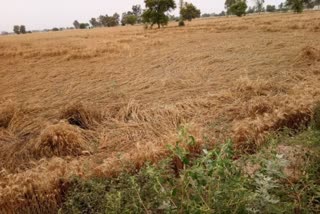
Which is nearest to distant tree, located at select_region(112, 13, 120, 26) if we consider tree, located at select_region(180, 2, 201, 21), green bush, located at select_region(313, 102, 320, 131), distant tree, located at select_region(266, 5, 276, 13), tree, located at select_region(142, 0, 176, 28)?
tree, located at select_region(180, 2, 201, 21)

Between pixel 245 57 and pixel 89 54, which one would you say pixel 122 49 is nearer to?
pixel 89 54

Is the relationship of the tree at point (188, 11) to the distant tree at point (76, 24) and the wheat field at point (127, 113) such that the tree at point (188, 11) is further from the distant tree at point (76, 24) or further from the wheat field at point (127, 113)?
the distant tree at point (76, 24)

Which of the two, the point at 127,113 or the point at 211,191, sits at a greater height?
the point at 211,191

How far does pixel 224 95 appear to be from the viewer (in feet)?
18.0

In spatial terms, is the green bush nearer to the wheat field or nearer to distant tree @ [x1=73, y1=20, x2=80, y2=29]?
the wheat field

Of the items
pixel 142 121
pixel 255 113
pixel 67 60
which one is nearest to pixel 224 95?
pixel 255 113

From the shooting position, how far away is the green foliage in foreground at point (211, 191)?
Answer: 2068 millimetres

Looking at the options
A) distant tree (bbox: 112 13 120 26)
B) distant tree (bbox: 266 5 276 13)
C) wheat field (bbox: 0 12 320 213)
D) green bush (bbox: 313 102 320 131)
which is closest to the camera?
wheat field (bbox: 0 12 320 213)

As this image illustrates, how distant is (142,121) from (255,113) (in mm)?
1634

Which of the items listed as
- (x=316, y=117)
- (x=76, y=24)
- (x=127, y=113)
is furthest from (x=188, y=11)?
(x=76, y=24)

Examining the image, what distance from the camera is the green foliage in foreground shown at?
6.79 ft

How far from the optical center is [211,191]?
2.13 meters

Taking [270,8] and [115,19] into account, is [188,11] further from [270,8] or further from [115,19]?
[270,8]

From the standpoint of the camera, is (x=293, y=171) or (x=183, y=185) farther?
(x=293, y=171)
